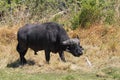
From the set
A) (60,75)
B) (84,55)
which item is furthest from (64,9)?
(60,75)

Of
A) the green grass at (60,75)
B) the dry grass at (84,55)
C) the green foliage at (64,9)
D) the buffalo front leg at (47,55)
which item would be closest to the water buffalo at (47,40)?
the buffalo front leg at (47,55)

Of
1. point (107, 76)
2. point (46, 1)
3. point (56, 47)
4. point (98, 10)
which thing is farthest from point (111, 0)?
point (107, 76)

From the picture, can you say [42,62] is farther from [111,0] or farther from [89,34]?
[111,0]

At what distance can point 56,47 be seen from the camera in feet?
39.2

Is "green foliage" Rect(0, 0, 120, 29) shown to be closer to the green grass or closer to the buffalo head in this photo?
the buffalo head

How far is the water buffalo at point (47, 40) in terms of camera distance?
38.6ft

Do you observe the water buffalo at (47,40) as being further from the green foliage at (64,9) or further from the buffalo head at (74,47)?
the green foliage at (64,9)

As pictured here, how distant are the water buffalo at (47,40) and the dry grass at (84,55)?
1.46 feet

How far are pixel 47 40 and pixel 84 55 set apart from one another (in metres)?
2.02

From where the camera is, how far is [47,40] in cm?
1172

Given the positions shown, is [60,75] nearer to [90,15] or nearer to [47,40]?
[47,40]

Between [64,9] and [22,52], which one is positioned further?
[64,9]

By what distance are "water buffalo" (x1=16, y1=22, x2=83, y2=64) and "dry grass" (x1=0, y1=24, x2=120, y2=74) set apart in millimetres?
446

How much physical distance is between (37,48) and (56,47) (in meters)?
0.61
